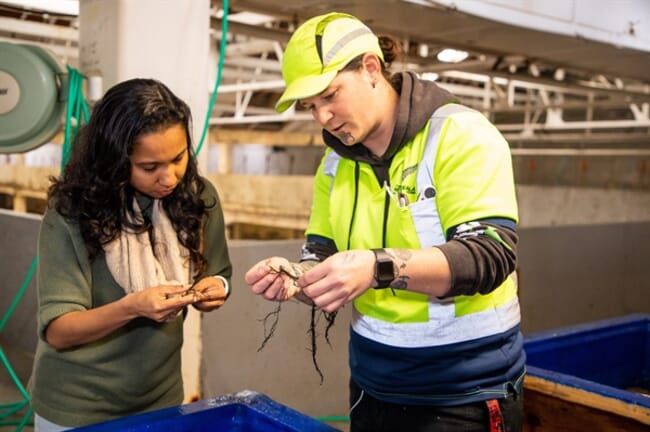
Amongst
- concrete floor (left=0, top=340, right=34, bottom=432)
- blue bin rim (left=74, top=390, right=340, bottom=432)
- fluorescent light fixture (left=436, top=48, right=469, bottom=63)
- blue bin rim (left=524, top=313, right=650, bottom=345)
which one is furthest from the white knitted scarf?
fluorescent light fixture (left=436, top=48, right=469, bottom=63)

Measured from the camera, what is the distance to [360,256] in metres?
0.90

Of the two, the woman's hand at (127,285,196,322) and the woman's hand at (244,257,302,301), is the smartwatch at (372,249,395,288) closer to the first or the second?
the woman's hand at (244,257,302,301)

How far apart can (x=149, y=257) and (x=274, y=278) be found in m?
0.38

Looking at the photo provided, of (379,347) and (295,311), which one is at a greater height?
(379,347)

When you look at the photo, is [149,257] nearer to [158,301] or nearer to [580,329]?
[158,301]

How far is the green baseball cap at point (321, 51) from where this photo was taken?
1003 mm

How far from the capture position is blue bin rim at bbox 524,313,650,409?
4.85ft

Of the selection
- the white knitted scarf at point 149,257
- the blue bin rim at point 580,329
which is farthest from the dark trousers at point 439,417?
the blue bin rim at point 580,329

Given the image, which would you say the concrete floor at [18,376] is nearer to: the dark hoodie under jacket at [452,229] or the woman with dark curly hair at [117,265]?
the woman with dark curly hair at [117,265]

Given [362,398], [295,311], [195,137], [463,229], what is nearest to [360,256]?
[463,229]

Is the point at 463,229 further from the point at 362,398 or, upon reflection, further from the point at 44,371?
the point at 44,371

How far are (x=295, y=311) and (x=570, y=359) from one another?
46.8 inches

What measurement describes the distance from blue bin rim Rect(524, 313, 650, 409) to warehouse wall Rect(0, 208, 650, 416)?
693 mm

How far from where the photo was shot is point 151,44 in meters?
1.70
